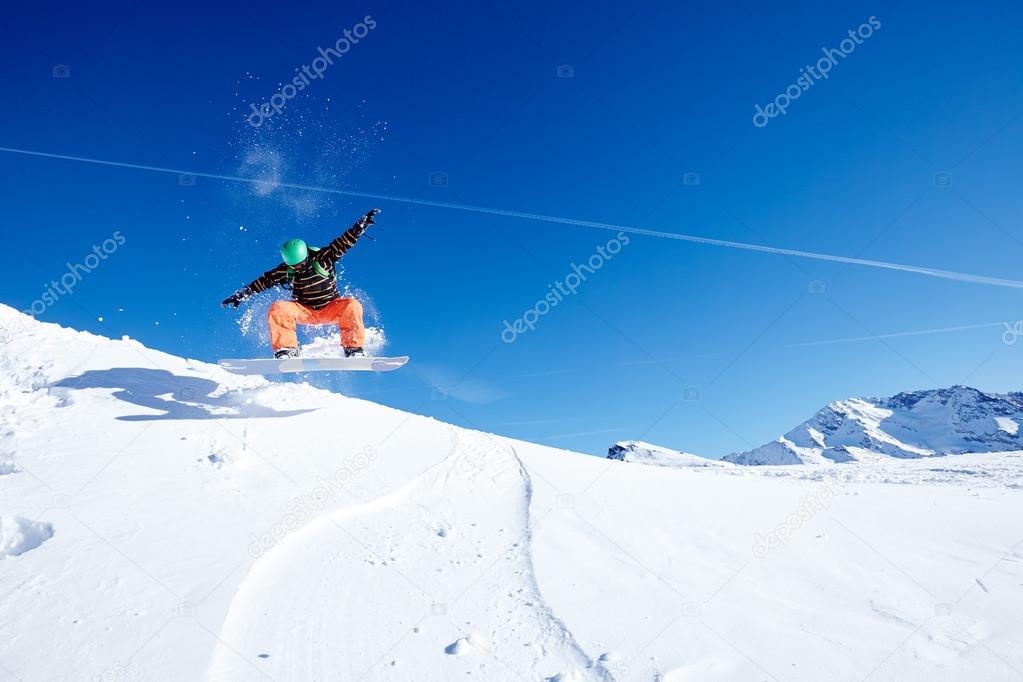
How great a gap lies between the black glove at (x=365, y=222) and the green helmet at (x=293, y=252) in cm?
107

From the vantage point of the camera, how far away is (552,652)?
3738 mm

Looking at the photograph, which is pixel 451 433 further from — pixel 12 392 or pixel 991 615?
pixel 991 615

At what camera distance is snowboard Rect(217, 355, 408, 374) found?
9.20m

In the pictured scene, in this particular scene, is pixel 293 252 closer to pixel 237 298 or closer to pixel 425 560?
pixel 237 298

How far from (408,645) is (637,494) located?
430 cm

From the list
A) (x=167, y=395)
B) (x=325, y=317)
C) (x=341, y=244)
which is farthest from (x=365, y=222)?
(x=167, y=395)

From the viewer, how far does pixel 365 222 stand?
10180 mm

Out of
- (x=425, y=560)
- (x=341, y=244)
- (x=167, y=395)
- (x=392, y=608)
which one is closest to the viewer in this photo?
(x=392, y=608)

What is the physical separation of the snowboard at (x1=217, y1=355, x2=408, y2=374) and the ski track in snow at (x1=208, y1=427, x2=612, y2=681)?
13.0ft

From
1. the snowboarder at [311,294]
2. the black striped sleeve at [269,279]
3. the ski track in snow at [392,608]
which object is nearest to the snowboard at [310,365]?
the snowboarder at [311,294]

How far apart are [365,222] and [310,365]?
2.87 metres

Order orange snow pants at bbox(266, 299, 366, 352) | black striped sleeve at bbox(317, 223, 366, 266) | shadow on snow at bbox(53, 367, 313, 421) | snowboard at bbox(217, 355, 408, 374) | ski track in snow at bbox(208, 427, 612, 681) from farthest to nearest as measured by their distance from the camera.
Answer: black striped sleeve at bbox(317, 223, 366, 266) < orange snow pants at bbox(266, 299, 366, 352) < snowboard at bbox(217, 355, 408, 374) < shadow on snow at bbox(53, 367, 313, 421) < ski track in snow at bbox(208, 427, 612, 681)

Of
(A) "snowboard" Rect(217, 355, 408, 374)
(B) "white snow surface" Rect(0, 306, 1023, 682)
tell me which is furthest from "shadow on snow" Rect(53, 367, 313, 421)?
(A) "snowboard" Rect(217, 355, 408, 374)

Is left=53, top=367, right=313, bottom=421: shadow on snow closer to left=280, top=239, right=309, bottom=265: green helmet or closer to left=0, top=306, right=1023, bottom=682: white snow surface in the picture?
left=0, top=306, right=1023, bottom=682: white snow surface
